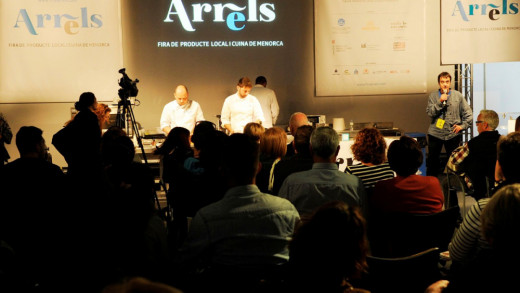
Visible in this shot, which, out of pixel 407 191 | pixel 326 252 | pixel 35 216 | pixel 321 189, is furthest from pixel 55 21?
pixel 326 252

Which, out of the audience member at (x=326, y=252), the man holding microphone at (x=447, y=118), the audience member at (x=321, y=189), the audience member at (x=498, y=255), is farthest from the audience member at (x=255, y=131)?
the man holding microphone at (x=447, y=118)

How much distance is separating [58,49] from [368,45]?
471 centimetres

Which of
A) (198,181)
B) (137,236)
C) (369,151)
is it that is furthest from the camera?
Result: (369,151)

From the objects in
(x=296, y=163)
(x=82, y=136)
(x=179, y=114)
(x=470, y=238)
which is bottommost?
Answer: (x=470, y=238)

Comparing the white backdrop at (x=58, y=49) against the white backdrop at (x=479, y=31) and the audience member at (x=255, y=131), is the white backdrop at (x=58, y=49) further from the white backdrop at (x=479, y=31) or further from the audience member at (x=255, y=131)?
the white backdrop at (x=479, y=31)

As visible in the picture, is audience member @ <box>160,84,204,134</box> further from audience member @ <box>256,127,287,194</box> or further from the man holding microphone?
audience member @ <box>256,127,287,194</box>

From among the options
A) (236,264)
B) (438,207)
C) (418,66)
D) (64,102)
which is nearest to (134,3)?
(64,102)

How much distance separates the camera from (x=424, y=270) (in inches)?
122

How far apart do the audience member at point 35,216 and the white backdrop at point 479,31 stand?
759 cm

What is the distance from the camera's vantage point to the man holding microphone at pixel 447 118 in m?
9.09

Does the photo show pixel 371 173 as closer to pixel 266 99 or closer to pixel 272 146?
pixel 272 146

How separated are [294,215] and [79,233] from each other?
964 millimetres

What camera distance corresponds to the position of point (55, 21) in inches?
376

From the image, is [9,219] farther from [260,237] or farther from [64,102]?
[64,102]
